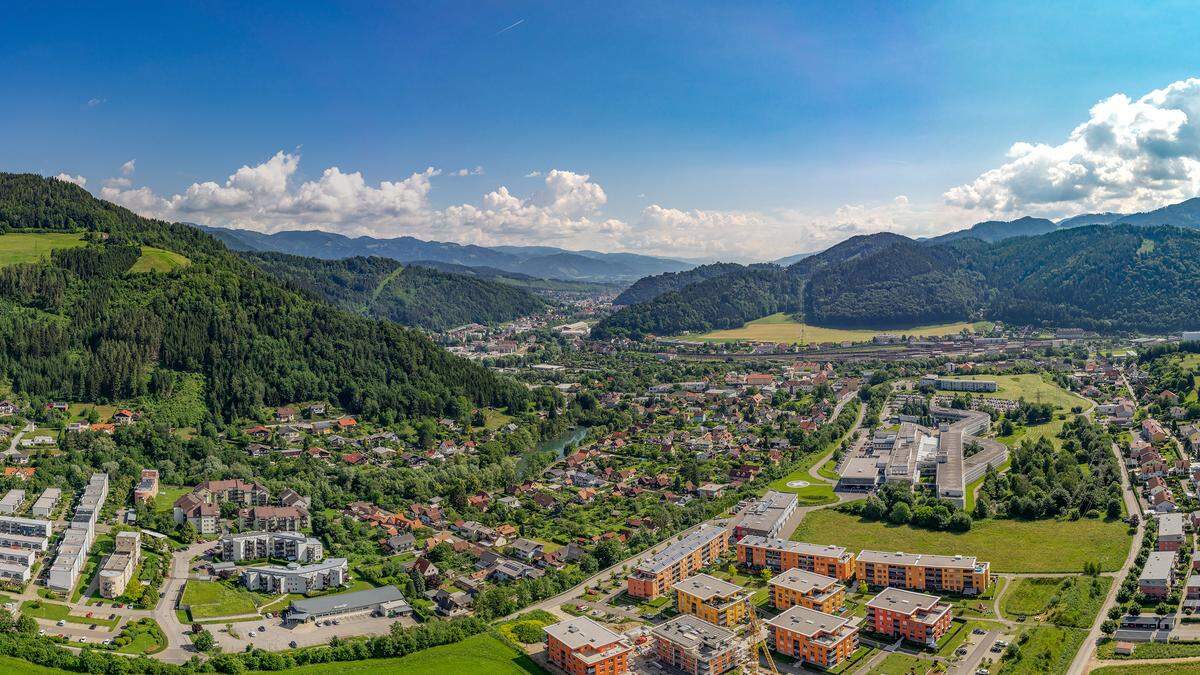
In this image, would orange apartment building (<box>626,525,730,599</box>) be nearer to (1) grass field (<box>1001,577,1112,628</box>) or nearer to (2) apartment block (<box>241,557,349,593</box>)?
(1) grass field (<box>1001,577,1112,628</box>)

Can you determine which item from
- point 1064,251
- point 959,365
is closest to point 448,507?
point 959,365

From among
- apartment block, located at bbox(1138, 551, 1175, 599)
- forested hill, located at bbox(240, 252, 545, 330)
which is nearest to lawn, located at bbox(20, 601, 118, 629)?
apartment block, located at bbox(1138, 551, 1175, 599)

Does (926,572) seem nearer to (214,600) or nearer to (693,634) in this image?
(693,634)

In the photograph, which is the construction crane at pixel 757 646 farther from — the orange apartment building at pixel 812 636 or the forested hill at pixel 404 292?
the forested hill at pixel 404 292

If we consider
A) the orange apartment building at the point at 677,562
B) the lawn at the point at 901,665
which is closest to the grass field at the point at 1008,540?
the orange apartment building at the point at 677,562

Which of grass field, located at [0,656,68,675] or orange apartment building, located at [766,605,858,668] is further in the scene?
orange apartment building, located at [766,605,858,668]

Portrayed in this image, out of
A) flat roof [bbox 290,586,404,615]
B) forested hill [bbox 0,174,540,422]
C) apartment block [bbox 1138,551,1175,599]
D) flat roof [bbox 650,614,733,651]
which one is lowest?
flat roof [bbox 290,586,404,615]

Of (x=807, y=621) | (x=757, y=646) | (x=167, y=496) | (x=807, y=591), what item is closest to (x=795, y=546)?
(x=807, y=591)
